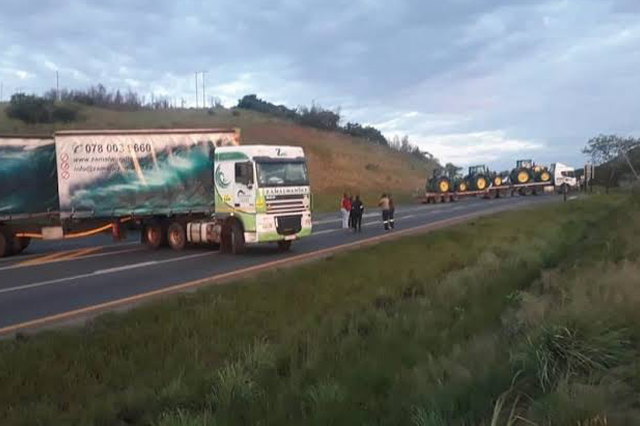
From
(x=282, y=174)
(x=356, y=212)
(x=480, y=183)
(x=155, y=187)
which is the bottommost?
(x=356, y=212)

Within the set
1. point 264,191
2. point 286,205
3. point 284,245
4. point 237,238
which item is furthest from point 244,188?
point 284,245

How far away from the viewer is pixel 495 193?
62.4 m

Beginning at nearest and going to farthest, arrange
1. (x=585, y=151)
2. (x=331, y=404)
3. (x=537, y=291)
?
(x=331, y=404) → (x=537, y=291) → (x=585, y=151)

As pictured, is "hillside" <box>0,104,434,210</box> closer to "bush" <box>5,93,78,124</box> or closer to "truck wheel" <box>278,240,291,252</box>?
"bush" <box>5,93,78,124</box>

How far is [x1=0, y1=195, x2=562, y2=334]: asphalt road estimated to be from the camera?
1274cm

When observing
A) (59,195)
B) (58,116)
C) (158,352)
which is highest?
(58,116)

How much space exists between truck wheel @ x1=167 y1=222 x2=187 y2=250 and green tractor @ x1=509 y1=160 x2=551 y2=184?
46.9 meters

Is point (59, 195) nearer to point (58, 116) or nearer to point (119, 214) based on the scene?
point (119, 214)

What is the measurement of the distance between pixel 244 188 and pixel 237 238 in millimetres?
1522

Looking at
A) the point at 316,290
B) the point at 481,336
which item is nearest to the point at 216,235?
the point at 316,290

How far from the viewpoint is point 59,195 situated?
20516 millimetres

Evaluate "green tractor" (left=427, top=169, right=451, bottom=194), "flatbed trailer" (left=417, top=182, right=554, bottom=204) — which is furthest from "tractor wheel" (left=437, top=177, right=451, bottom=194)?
"flatbed trailer" (left=417, top=182, right=554, bottom=204)

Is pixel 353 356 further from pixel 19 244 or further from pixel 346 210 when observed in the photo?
pixel 346 210

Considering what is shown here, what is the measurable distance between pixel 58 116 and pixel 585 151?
182 feet
